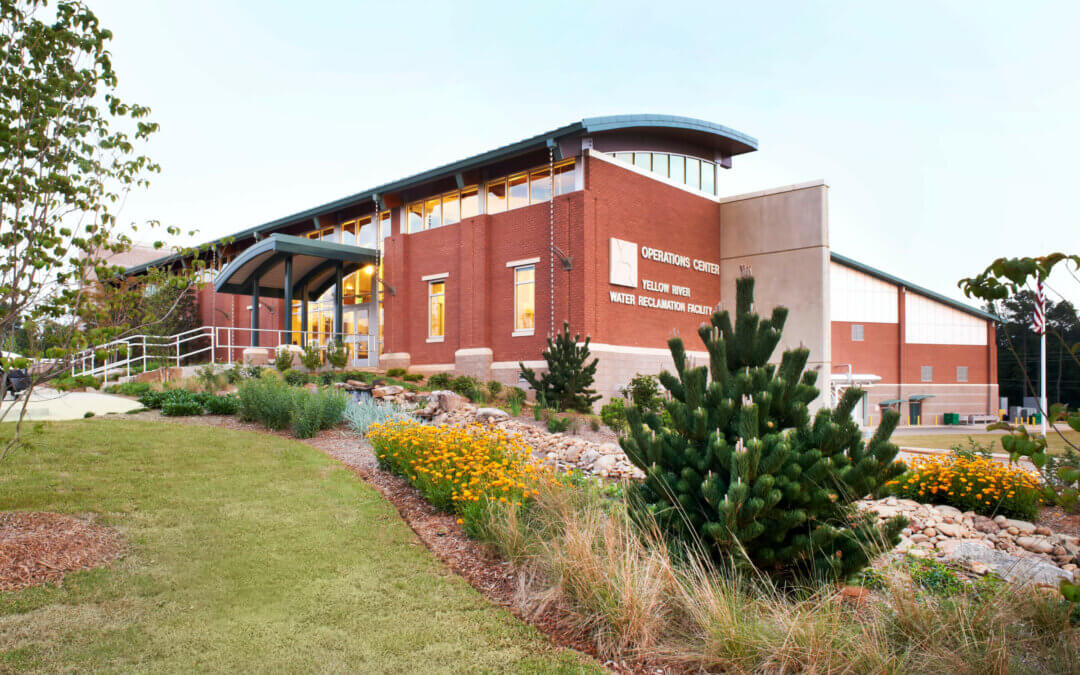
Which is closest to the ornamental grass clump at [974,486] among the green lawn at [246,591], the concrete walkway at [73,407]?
the green lawn at [246,591]

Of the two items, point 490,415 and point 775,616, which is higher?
point 490,415

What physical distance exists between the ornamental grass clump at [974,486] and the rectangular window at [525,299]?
12957mm

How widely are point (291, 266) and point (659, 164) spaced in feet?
45.3

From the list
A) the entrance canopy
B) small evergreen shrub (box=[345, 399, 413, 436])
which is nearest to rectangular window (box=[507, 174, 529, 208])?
the entrance canopy

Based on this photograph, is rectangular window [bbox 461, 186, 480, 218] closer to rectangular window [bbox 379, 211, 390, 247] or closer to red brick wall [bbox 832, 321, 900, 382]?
rectangular window [bbox 379, 211, 390, 247]

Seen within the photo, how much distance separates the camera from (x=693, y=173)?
23.3 m

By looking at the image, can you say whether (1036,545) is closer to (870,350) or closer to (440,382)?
(440,382)

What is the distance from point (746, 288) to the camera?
538cm

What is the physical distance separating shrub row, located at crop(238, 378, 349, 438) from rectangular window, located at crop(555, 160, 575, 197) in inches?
407

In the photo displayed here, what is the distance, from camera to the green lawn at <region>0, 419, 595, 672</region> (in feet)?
13.3

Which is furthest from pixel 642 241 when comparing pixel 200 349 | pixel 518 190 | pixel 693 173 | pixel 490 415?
pixel 200 349

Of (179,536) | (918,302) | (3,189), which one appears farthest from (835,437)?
(918,302)

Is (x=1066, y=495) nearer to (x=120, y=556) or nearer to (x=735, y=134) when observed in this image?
(x=120, y=556)

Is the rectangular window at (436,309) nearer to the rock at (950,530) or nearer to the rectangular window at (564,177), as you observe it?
the rectangular window at (564,177)
